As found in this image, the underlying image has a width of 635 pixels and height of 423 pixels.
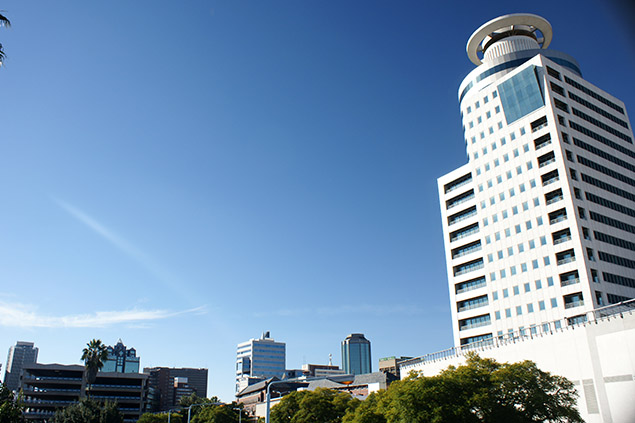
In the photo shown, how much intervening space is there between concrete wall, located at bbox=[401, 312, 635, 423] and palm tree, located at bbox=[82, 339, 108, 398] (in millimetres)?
103279

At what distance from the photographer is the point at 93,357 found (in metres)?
122

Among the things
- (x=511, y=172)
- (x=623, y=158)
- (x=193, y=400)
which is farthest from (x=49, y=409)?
(x=623, y=158)

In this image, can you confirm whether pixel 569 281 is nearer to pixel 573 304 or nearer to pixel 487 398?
pixel 573 304

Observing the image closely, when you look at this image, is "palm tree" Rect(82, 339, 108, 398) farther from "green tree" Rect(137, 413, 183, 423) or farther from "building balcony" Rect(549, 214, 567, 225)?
"building balcony" Rect(549, 214, 567, 225)

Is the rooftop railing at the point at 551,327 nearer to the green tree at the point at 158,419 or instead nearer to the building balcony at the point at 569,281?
the building balcony at the point at 569,281

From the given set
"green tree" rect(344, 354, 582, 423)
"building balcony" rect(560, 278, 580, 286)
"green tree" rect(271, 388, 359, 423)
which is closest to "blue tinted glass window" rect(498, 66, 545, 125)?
"building balcony" rect(560, 278, 580, 286)

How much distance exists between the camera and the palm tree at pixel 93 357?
121 metres

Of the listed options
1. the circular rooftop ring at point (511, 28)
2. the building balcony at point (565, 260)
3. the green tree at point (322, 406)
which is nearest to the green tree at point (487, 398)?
the green tree at point (322, 406)

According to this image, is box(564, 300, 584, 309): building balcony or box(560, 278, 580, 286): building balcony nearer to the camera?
box(564, 300, 584, 309): building balcony

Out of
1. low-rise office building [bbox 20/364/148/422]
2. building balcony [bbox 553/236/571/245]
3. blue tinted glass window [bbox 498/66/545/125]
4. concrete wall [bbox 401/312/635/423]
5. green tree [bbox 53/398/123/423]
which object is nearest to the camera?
concrete wall [bbox 401/312/635/423]

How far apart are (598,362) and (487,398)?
56.1 ft

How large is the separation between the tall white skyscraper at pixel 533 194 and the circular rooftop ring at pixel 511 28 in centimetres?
24

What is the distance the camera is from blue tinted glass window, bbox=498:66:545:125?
86312 mm

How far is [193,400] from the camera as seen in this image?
184 metres
